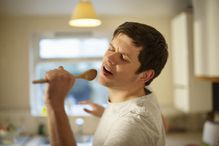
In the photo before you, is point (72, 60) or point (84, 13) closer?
point (84, 13)

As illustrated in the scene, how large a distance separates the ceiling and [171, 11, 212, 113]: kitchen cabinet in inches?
4.6

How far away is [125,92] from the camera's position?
80cm

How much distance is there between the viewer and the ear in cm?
77

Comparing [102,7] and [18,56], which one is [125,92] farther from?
[18,56]

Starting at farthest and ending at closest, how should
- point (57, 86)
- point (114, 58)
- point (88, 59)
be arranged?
point (88, 59)
point (114, 58)
point (57, 86)

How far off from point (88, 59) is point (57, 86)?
1.98 meters

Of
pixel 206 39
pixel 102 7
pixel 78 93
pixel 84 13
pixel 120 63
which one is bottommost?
pixel 78 93

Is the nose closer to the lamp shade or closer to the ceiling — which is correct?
the lamp shade

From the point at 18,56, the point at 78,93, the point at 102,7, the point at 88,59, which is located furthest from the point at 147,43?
the point at 18,56

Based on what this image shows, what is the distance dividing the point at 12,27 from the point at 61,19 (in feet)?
1.43

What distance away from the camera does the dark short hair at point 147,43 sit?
734 millimetres

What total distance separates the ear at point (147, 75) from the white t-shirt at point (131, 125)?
54mm

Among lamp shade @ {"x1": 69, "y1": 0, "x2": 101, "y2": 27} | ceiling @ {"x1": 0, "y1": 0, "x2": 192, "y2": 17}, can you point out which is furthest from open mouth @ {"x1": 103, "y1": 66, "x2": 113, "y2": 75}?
ceiling @ {"x1": 0, "y1": 0, "x2": 192, "y2": 17}

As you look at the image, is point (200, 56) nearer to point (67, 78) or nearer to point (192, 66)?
point (192, 66)
